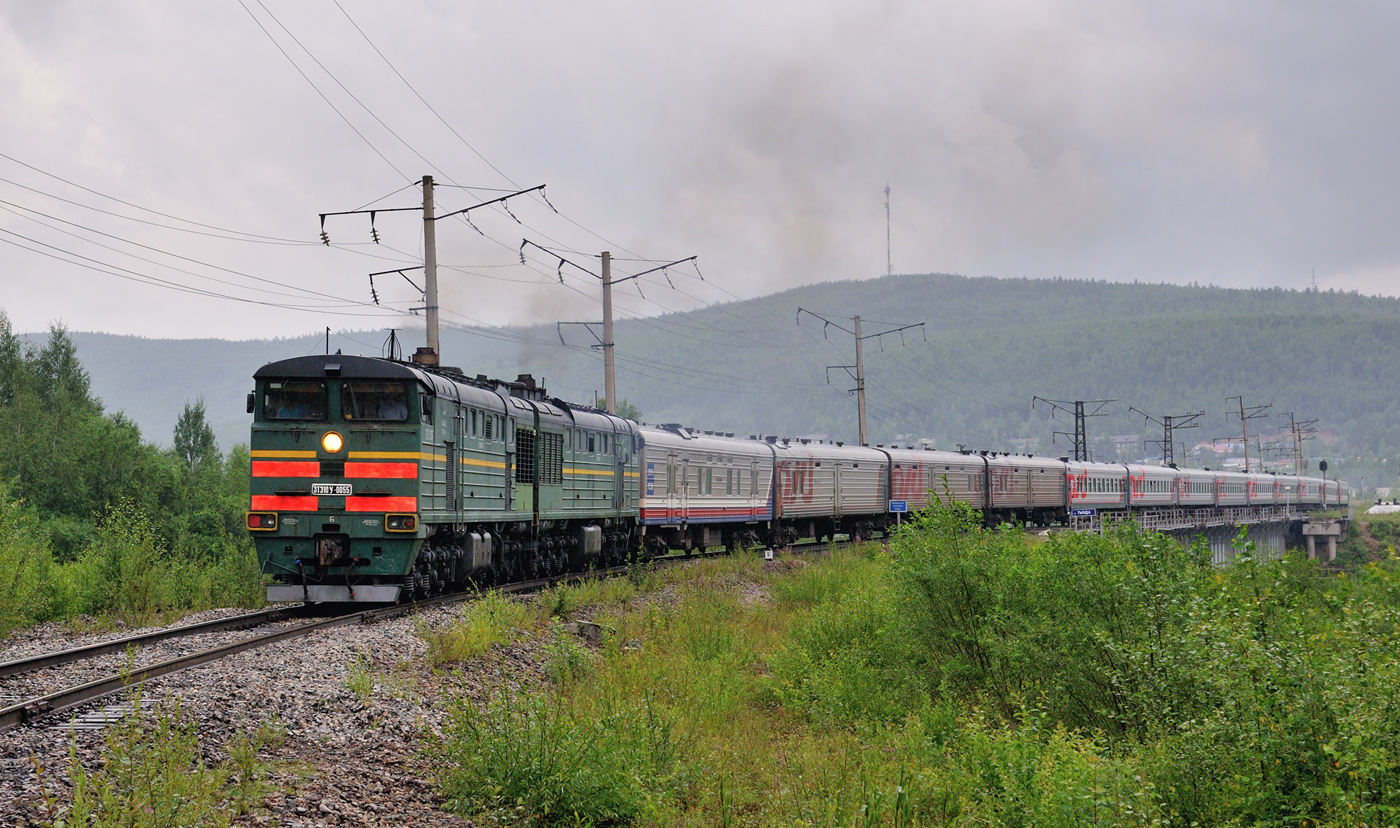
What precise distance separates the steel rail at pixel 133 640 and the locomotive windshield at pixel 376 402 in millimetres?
3122

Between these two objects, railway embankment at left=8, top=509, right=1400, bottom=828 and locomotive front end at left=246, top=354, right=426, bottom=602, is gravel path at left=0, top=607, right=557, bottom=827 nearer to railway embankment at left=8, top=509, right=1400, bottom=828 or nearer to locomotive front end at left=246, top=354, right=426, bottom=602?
railway embankment at left=8, top=509, right=1400, bottom=828

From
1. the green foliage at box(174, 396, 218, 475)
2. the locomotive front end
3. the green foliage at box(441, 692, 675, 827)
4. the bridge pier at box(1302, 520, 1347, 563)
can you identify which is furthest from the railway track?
the bridge pier at box(1302, 520, 1347, 563)

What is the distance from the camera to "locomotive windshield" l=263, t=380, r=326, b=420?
17.6m

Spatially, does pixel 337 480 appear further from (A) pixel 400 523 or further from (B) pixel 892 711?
(B) pixel 892 711

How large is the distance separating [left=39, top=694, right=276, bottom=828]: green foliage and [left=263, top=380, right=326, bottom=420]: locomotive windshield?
930cm

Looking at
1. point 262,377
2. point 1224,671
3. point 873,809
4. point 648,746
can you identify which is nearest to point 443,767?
point 648,746

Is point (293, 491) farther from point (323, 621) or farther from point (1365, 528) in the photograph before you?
point (1365, 528)

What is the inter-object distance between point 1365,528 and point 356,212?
110 meters

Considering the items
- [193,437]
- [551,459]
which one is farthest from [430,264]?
[193,437]

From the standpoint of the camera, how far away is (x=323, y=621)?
1609 cm

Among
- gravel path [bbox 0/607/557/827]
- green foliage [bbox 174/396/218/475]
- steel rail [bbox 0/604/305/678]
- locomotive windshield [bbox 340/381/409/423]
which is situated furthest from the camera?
green foliage [bbox 174/396/218/475]

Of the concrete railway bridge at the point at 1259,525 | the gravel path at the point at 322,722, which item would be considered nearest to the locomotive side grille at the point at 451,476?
the gravel path at the point at 322,722

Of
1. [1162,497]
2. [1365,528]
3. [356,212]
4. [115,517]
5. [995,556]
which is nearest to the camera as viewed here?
[995,556]

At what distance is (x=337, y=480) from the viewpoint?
57.0 ft
